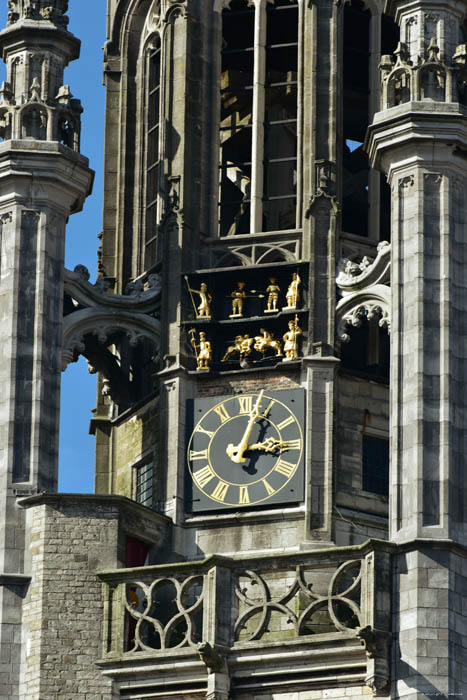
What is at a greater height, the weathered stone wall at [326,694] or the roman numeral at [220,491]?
the roman numeral at [220,491]

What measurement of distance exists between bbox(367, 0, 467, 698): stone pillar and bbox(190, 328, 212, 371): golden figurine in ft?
11.1

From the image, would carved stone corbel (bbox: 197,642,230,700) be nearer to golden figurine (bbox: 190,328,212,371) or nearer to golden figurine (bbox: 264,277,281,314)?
golden figurine (bbox: 190,328,212,371)

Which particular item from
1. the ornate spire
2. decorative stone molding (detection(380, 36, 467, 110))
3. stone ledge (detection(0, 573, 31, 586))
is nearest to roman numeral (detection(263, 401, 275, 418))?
decorative stone molding (detection(380, 36, 467, 110))

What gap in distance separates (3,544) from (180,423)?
3416mm

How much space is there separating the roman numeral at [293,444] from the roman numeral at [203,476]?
1.04m

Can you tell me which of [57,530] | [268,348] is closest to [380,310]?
[268,348]

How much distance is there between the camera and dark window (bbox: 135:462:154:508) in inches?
2133

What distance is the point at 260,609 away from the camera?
50.3 m

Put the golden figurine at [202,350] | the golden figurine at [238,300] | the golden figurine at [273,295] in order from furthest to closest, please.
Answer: the golden figurine at [238,300]
the golden figurine at [273,295]
the golden figurine at [202,350]

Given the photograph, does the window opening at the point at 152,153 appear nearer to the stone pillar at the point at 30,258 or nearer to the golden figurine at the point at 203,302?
the golden figurine at the point at 203,302

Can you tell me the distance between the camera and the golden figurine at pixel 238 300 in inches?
2147

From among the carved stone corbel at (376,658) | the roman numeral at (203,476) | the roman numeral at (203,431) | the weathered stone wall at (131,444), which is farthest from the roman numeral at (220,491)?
the carved stone corbel at (376,658)

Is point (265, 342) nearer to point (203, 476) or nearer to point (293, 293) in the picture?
point (293, 293)

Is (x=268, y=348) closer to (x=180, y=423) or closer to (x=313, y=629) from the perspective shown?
(x=180, y=423)
